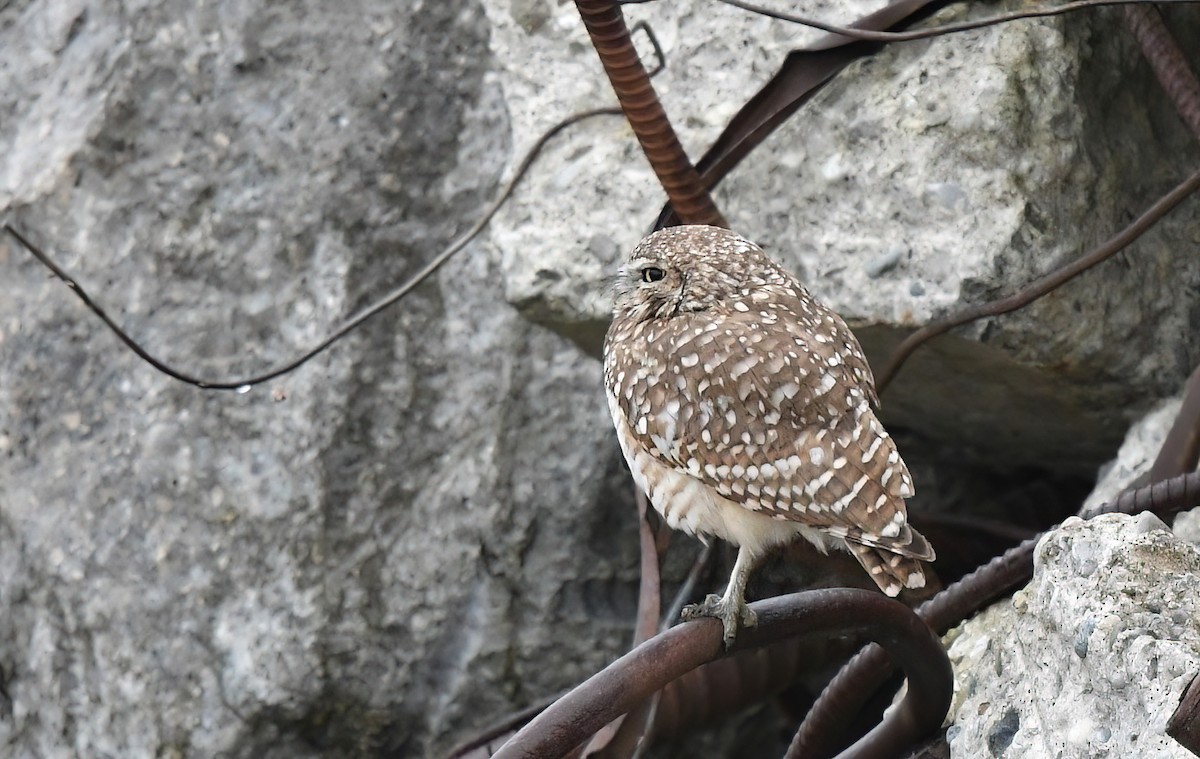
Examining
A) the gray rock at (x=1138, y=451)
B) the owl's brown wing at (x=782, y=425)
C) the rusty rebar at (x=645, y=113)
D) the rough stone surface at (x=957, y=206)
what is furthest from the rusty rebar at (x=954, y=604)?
the rusty rebar at (x=645, y=113)

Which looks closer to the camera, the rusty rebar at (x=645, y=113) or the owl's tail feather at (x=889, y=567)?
the owl's tail feather at (x=889, y=567)

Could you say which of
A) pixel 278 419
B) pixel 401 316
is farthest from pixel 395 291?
pixel 278 419

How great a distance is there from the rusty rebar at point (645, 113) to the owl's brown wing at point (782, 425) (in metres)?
0.37

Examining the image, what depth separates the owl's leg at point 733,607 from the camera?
1.80 metres

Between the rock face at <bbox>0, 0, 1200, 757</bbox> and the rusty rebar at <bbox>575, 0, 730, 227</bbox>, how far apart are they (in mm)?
192

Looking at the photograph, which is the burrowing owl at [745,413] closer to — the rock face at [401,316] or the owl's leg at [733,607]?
the owl's leg at [733,607]

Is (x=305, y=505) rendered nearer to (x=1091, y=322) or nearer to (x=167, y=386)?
(x=167, y=386)

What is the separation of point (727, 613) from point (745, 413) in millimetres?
306

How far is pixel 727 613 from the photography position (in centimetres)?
188

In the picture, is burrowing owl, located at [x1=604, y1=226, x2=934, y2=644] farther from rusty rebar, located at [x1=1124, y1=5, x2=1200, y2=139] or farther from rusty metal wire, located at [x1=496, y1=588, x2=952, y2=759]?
rusty rebar, located at [x1=1124, y1=5, x2=1200, y2=139]

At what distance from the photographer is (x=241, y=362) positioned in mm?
2793

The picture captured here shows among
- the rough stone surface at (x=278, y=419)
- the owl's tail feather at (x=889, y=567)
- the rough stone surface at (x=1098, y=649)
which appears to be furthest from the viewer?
the rough stone surface at (x=278, y=419)

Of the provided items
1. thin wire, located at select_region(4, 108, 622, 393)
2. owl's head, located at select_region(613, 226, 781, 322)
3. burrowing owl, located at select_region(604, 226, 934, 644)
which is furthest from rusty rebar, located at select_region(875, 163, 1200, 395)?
thin wire, located at select_region(4, 108, 622, 393)

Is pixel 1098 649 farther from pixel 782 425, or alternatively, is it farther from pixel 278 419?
pixel 278 419
